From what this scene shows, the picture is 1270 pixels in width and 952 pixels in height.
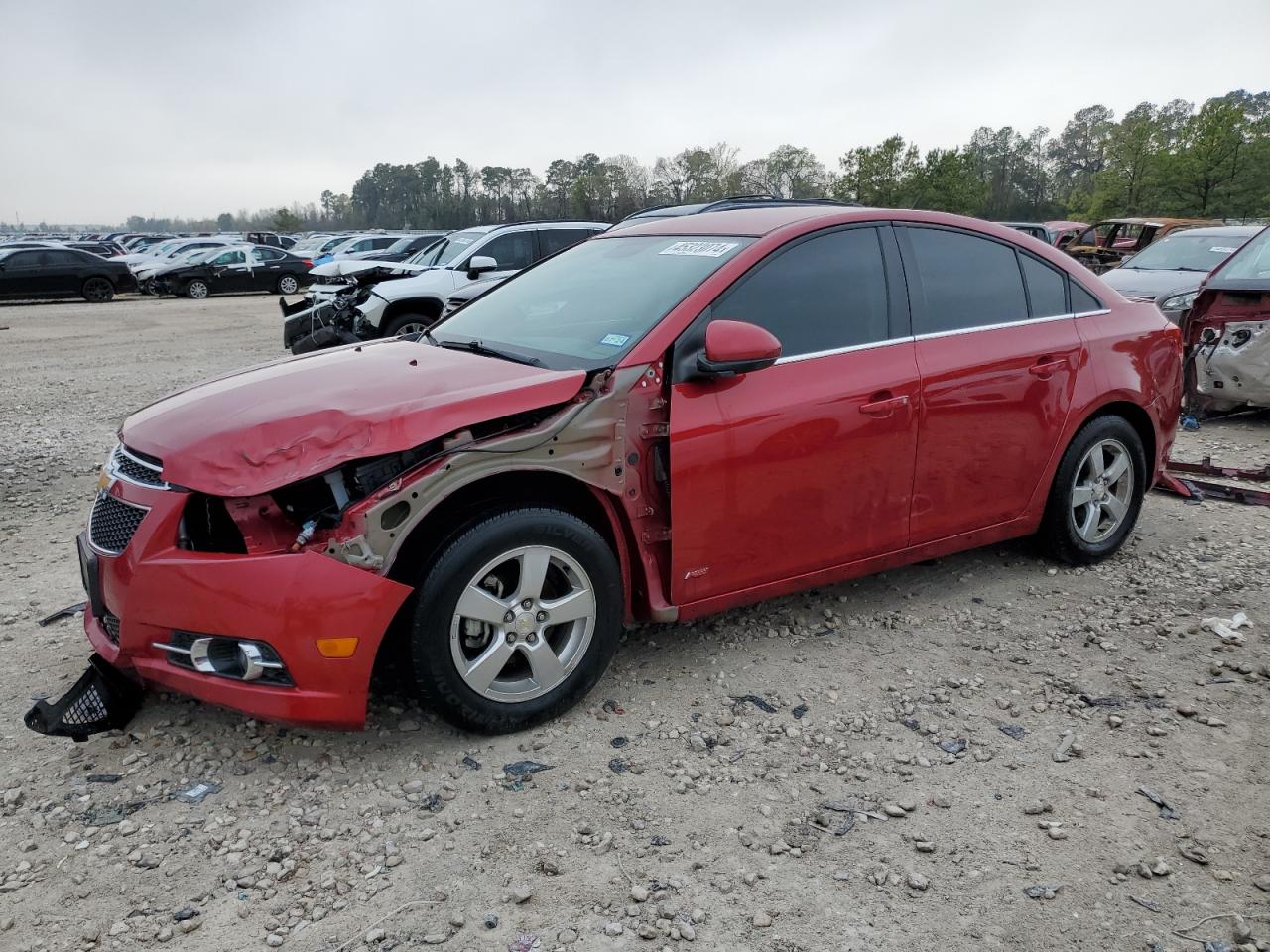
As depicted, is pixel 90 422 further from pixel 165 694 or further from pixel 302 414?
pixel 302 414

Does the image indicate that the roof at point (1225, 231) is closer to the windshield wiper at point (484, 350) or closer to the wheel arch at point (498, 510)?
the windshield wiper at point (484, 350)

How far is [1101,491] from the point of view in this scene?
15.2 ft

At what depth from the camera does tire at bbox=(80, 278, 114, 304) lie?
23.2m

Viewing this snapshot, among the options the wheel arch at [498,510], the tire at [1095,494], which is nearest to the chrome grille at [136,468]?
the wheel arch at [498,510]

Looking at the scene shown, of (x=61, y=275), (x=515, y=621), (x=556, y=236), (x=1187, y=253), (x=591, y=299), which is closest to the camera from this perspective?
(x=515, y=621)

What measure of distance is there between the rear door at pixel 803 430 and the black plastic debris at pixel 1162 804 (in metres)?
1.33

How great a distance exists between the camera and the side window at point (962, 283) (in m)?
3.98

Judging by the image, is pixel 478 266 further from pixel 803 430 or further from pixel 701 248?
pixel 803 430

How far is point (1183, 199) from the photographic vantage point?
38531 millimetres

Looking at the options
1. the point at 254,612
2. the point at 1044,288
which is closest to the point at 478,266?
the point at 1044,288

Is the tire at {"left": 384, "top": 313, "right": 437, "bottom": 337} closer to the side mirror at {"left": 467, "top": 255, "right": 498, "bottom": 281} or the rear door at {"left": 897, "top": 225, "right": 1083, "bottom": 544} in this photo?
the side mirror at {"left": 467, "top": 255, "right": 498, "bottom": 281}

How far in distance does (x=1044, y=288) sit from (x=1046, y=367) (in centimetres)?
42

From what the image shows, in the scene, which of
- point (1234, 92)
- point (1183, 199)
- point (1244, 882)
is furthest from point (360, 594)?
point (1234, 92)

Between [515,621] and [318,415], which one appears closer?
[318,415]
